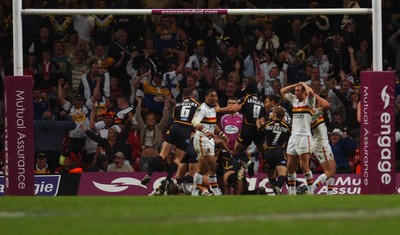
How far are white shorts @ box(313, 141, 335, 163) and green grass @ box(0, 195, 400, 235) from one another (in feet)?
14.7

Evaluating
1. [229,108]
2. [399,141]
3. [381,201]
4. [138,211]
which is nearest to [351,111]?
[399,141]

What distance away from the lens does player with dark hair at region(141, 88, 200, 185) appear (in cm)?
2266

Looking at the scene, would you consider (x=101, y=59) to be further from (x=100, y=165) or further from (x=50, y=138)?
(x=100, y=165)

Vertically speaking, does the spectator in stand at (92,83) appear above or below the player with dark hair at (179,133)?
above

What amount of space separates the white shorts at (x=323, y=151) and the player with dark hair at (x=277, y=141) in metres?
0.92

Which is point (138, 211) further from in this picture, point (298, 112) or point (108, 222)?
point (298, 112)

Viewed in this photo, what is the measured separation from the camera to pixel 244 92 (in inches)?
967

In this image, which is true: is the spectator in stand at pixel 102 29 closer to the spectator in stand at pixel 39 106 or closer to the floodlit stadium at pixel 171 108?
the floodlit stadium at pixel 171 108

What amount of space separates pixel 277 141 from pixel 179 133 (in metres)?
1.77

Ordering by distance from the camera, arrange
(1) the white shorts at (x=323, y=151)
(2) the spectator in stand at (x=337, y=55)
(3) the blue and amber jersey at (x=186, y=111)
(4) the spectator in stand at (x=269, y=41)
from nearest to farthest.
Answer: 1. (1) the white shorts at (x=323, y=151)
2. (3) the blue and amber jersey at (x=186, y=111)
3. (2) the spectator in stand at (x=337, y=55)
4. (4) the spectator in stand at (x=269, y=41)

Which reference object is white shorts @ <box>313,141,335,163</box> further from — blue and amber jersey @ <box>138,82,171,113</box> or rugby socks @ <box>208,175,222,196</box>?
blue and amber jersey @ <box>138,82,171,113</box>

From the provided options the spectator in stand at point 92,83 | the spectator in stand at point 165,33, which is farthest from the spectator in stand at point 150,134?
the spectator in stand at point 165,33

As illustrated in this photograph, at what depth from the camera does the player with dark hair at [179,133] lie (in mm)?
22656

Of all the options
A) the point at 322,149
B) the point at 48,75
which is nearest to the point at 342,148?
the point at 322,149
